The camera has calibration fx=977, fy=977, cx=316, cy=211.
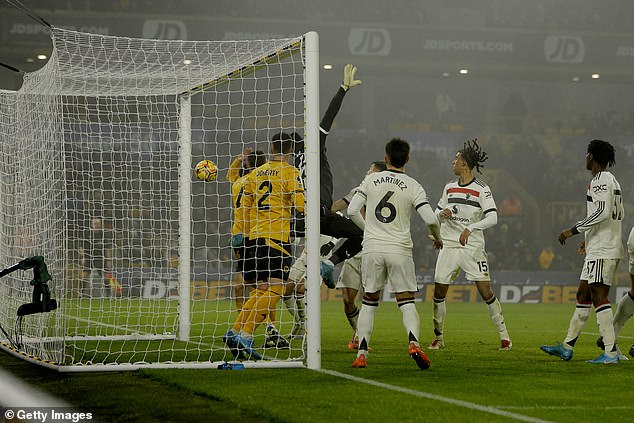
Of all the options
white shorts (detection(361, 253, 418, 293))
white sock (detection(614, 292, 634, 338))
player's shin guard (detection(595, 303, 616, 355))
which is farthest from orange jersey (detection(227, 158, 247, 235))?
white sock (detection(614, 292, 634, 338))

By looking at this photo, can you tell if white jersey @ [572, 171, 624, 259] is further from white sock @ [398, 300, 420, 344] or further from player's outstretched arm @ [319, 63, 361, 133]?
player's outstretched arm @ [319, 63, 361, 133]

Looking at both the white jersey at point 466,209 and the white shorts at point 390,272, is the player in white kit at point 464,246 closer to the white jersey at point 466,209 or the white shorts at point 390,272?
the white jersey at point 466,209

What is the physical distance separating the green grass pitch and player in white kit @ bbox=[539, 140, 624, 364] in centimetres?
35

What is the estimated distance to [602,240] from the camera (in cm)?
849

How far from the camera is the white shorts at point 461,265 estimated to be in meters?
10.1

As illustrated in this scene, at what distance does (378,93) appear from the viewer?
29.8 m

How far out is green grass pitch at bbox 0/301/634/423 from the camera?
5375 mm

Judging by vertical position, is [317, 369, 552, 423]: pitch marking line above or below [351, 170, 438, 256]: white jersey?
below

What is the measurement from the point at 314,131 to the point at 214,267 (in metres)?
14.8

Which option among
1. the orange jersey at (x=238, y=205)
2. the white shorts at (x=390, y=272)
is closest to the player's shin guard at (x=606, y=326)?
the white shorts at (x=390, y=272)

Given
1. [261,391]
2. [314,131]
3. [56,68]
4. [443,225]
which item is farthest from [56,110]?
[443,225]

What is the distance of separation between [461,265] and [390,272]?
262 centimetres

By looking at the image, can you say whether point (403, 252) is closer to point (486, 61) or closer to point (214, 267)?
point (214, 267)

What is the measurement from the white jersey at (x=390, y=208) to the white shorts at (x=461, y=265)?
2367 mm
